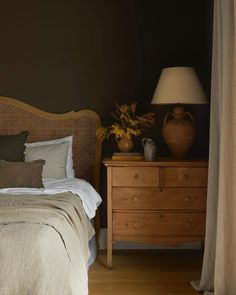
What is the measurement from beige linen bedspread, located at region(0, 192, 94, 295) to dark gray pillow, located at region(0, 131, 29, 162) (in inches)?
42.2

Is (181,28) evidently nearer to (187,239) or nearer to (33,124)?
(33,124)

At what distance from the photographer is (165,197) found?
344 centimetres

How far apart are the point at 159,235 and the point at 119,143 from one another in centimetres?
87

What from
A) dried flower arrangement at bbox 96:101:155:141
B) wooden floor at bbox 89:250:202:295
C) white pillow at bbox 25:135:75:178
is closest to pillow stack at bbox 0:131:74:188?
white pillow at bbox 25:135:75:178

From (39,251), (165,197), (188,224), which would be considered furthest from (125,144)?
(39,251)

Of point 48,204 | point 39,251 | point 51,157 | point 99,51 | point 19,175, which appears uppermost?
point 99,51

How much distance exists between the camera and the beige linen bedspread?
1.78 metres

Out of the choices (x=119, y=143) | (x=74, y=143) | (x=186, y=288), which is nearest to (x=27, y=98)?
(x=74, y=143)

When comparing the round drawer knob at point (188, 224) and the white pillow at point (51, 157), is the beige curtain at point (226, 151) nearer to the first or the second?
the round drawer knob at point (188, 224)

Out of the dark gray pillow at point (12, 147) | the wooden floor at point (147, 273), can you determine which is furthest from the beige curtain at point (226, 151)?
the dark gray pillow at point (12, 147)

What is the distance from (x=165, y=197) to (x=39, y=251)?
1.72m

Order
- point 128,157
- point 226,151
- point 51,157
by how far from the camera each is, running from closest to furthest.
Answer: point 226,151 → point 128,157 → point 51,157

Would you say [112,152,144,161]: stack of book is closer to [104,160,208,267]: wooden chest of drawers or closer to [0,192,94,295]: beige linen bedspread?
[104,160,208,267]: wooden chest of drawers

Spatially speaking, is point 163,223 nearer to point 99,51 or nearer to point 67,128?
point 67,128
